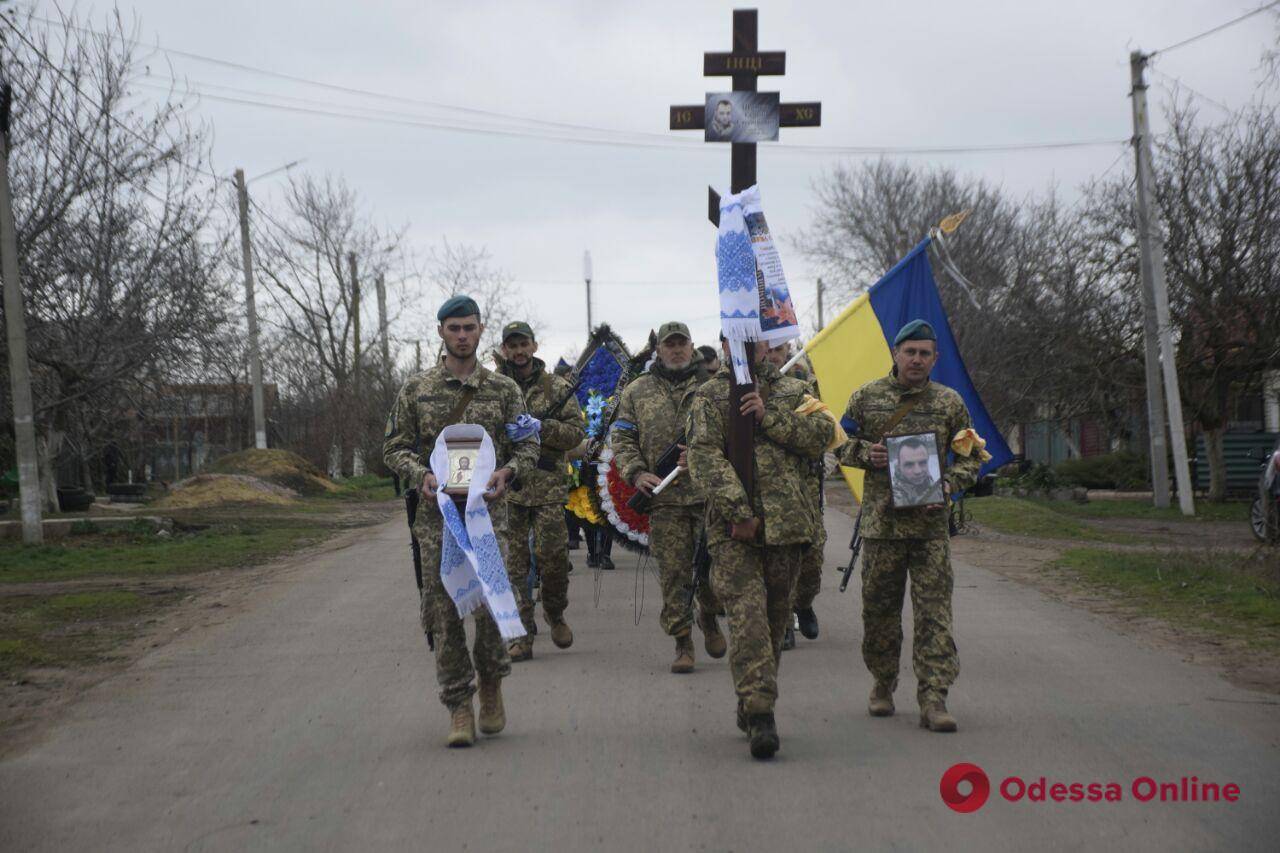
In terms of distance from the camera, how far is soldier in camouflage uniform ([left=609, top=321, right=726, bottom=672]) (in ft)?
28.0

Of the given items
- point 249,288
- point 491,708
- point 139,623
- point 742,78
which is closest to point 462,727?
point 491,708

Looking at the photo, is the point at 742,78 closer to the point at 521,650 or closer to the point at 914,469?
the point at 914,469

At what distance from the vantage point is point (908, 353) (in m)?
7.05

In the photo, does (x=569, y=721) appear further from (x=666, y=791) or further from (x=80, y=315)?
(x=80, y=315)

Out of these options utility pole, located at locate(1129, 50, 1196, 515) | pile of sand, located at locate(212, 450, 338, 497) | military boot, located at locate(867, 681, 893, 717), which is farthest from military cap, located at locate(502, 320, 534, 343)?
pile of sand, located at locate(212, 450, 338, 497)

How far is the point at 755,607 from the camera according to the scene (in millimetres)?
6453

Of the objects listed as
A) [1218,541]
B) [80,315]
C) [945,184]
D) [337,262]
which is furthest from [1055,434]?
[80,315]

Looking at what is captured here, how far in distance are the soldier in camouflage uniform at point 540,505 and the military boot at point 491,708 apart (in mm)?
2292

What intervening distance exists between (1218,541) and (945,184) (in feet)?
118

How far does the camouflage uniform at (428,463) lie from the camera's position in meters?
6.73

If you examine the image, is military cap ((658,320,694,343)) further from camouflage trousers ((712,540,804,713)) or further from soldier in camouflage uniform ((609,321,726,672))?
camouflage trousers ((712,540,804,713))

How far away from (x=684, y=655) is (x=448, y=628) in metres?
2.16

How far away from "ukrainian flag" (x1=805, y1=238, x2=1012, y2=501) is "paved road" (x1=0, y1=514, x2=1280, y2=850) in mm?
1717

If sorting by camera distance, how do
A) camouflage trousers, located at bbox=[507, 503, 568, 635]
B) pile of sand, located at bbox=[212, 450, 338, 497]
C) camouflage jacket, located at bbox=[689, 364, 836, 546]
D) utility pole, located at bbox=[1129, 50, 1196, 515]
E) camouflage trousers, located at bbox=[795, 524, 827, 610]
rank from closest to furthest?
camouflage jacket, located at bbox=[689, 364, 836, 546], camouflage trousers, located at bbox=[795, 524, 827, 610], camouflage trousers, located at bbox=[507, 503, 568, 635], utility pole, located at bbox=[1129, 50, 1196, 515], pile of sand, located at bbox=[212, 450, 338, 497]
